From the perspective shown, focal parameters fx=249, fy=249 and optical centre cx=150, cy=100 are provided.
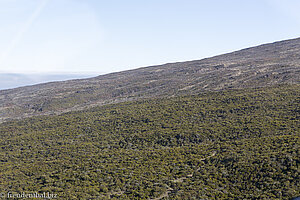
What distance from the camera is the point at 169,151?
94.6ft

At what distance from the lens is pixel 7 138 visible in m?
40.5

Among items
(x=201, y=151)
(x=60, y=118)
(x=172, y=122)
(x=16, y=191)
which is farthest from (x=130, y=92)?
(x=16, y=191)

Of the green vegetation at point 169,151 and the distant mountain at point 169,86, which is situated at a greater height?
the distant mountain at point 169,86

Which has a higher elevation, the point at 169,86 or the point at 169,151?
the point at 169,86

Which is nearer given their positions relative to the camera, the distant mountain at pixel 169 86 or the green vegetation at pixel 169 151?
the green vegetation at pixel 169 151

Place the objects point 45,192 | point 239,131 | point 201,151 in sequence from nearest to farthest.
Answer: point 45,192
point 201,151
point 239,131

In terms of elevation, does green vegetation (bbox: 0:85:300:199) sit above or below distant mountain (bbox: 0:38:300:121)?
below

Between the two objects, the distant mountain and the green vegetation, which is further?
the distant mountain

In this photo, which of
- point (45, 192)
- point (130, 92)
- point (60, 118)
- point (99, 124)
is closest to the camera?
point (45, 192)

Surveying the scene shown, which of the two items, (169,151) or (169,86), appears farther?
(169,86)

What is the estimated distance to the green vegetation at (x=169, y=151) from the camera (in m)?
20.0

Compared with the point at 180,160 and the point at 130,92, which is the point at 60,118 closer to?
the point at 130,92

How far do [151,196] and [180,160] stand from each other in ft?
22.4

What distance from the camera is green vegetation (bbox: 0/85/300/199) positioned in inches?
788
